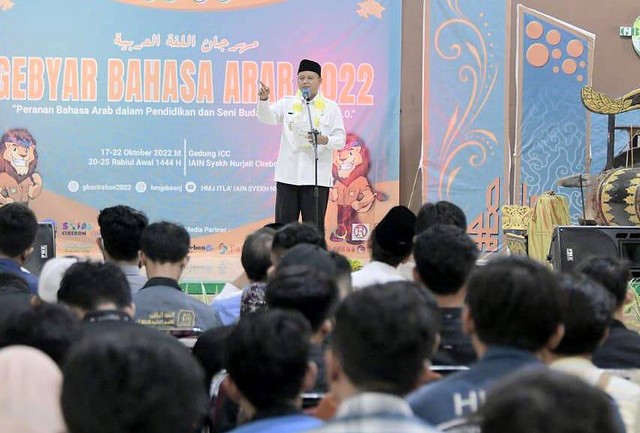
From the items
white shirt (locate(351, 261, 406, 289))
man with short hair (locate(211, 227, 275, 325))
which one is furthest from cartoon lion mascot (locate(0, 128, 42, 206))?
white shirt (locate(351, 261, 406, 289))

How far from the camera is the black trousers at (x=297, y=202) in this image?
226 inches

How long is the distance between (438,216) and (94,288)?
151cm

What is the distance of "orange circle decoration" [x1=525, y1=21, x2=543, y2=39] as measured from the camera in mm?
7484

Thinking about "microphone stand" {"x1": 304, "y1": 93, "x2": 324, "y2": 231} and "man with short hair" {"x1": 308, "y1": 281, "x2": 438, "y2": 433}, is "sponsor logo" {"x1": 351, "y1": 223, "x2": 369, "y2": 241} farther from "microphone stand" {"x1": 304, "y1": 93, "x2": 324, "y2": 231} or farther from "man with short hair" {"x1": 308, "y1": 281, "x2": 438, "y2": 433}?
"man with short hair" {"x1": 308, "y1": 281, "x2": 438, "y2": 433}

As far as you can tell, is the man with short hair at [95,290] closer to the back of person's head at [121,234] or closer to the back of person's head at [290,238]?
the back of person's head at [290,238]

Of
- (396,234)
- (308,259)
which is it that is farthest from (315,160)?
(308,259)

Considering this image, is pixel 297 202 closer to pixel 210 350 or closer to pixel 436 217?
pixel 436 217

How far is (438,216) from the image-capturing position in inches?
131

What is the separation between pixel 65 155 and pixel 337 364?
620cm

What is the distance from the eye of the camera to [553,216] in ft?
19.7

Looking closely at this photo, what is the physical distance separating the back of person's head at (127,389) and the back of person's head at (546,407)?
37cm

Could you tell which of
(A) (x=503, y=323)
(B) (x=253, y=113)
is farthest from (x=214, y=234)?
(A) (x=503, y=323)

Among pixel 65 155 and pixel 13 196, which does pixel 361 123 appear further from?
pixel 13 196

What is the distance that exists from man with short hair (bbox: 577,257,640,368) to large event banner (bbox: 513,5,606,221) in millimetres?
5098
